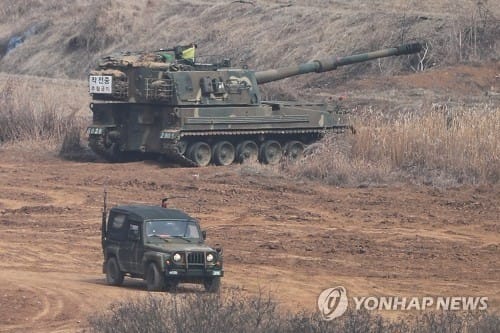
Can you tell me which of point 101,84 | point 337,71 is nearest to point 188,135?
point 101,84

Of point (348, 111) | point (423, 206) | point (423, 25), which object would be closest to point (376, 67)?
point (423, 25)

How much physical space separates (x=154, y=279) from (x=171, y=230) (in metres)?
0.89

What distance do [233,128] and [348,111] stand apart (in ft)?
13.4

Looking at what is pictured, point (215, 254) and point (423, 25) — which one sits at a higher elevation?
point (423, 25)

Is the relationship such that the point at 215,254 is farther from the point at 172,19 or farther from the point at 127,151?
the point at 172,19

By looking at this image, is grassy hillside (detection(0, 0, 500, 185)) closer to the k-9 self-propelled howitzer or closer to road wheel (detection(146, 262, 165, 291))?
the k-9 self-propelled howitzer

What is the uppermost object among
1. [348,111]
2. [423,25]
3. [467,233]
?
[423,25]

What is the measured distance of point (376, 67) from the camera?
42.2m

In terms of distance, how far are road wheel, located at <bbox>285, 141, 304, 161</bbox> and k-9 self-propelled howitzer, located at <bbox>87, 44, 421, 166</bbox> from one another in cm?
3

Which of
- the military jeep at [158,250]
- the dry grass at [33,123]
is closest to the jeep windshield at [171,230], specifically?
the military jeep at [158,250]

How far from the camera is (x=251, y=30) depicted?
165 feet

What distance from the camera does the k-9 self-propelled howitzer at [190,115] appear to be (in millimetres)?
28016

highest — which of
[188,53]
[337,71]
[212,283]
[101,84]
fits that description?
[188,53]

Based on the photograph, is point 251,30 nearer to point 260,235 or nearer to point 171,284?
point 260,235
